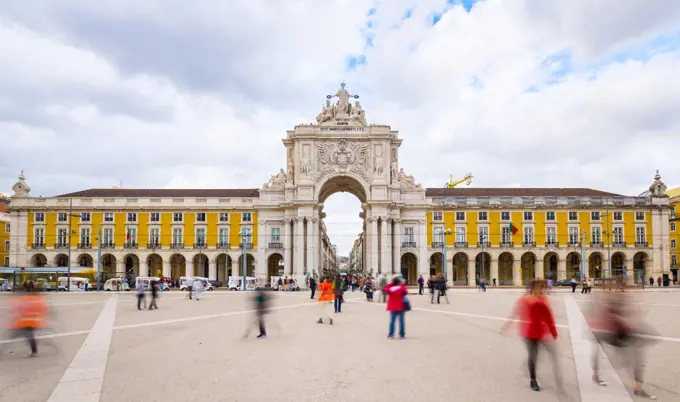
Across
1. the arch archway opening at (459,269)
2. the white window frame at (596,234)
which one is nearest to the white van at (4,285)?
the arch archway opening at (459,269)

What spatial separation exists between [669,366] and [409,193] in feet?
200

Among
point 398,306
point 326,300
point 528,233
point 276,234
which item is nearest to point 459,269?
point 528,233

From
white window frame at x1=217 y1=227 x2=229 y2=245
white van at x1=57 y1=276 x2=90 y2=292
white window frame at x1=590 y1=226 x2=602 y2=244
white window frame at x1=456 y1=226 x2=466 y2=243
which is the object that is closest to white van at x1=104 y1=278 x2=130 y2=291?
white van at x1=57 y1=276 x2=90 y2=292

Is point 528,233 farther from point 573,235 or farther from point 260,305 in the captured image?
point 260,305

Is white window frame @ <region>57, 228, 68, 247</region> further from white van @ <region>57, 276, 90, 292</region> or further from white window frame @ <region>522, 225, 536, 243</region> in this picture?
white window frame @ <region>522, 225, 536, 243</region>

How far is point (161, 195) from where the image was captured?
84.8 m

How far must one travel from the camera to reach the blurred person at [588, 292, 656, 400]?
9.40 metres

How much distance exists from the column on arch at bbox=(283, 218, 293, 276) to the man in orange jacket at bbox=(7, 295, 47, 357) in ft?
184

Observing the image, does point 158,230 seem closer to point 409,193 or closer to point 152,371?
point 409,193

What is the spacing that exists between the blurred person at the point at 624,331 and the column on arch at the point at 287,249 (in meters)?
60.2

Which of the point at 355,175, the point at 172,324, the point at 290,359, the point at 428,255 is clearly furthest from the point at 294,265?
the point at 290,359

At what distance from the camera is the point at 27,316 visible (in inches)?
505

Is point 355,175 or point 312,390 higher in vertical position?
point 355,175

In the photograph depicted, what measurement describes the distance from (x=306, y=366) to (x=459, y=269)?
234 feet
